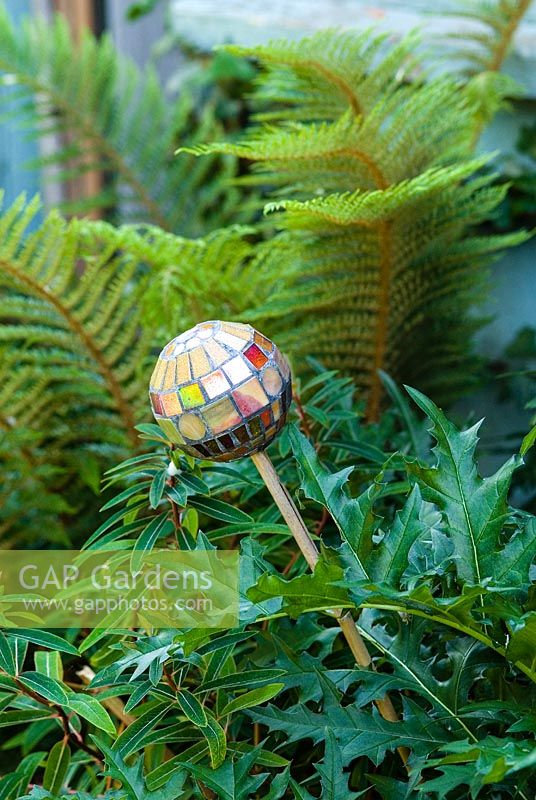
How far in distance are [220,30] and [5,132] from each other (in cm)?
165

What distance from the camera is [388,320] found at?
1183 mm

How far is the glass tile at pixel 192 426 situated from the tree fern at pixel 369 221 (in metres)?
0.44

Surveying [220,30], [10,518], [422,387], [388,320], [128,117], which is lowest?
[10,518]

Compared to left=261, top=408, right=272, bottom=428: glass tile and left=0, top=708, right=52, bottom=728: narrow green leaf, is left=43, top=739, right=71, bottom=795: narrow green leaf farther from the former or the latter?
left=261, top=408, right=272, bottom=428: glass tile

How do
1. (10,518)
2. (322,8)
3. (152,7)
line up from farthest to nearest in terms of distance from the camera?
(152,7) < (322,8) < (10,518)

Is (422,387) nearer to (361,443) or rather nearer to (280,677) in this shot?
(361,443)

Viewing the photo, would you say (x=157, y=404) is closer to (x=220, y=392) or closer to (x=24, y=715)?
(x=220, y=392)

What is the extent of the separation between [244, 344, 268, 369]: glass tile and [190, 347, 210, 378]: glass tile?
0.10ft

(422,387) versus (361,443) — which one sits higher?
(361,443)

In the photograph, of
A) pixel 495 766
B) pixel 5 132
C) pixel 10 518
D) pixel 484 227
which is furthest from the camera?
pixel 5 132

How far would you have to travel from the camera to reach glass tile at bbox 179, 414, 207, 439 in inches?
24.9

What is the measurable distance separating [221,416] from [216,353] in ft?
0.16

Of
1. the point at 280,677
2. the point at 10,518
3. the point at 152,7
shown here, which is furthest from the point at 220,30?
the point at 280,677

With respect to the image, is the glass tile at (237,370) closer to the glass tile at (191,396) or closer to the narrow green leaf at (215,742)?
the glass tile at (191,396)
